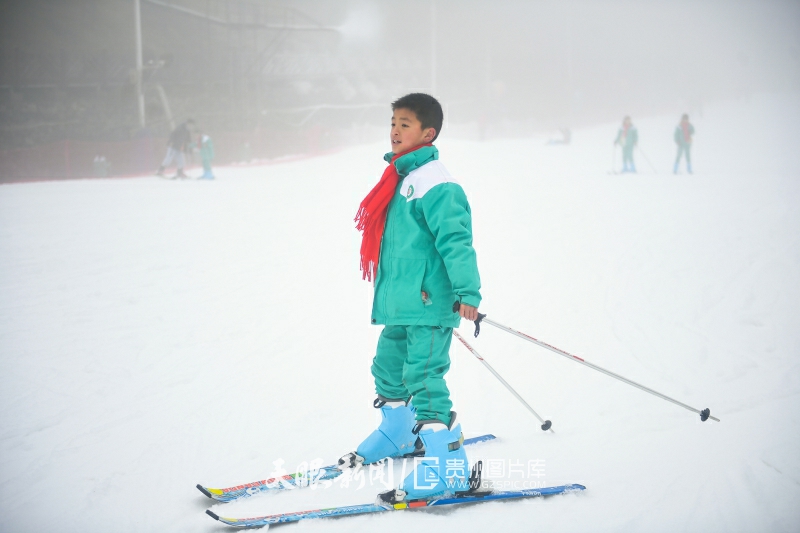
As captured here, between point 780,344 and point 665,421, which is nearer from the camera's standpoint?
point 665,421

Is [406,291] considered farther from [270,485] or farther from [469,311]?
[270,485]

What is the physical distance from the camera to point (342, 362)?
439cm

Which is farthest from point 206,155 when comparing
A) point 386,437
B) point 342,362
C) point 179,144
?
point 386,437

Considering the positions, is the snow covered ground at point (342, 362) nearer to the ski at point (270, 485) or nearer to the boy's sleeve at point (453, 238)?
the ski at point (270, 485)

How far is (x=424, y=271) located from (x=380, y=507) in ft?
3.00

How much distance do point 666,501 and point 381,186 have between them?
5.72ft

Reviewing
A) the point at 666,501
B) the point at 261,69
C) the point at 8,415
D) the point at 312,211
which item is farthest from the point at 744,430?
the point at 261,69

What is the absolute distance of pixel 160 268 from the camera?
6.43m

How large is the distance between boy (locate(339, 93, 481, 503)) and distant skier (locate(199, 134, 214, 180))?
38.2 ft

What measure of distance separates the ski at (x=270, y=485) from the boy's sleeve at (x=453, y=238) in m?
1.02

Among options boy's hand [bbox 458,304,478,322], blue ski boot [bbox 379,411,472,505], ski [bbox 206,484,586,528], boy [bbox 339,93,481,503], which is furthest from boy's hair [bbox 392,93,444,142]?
ski [bbox 206,484,586,528]

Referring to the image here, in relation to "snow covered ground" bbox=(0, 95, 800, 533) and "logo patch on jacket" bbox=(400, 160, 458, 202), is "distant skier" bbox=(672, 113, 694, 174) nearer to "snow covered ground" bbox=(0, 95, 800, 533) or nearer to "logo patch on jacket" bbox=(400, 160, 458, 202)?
"snow covered ground" bbox=(0, 95, 800, 533)

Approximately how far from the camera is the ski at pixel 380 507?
2.30 metres

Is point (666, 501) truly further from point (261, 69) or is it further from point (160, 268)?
point (261, 69)
